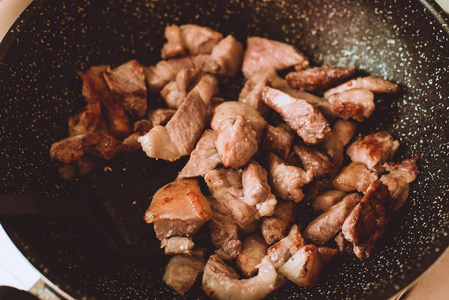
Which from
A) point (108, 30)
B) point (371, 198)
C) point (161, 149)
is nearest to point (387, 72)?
point (371, 198)

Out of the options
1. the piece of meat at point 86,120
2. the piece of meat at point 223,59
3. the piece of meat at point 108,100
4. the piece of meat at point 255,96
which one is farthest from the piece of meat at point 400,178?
the piece of meat at point 86,120

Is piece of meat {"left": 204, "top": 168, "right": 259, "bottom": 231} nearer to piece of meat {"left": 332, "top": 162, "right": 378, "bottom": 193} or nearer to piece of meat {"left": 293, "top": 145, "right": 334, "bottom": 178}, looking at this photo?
piece of meat {"left": 293, "top": 145, "right": 334, "bottom": 178}

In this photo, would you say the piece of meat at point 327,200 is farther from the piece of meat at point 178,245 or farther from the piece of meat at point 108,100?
the piece of meat at point 108,100

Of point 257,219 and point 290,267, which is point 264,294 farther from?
point 257,219

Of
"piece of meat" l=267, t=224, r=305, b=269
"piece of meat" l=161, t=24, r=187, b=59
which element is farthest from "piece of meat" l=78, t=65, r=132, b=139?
"piece of meat" l=267, t=224, r=305, b=269

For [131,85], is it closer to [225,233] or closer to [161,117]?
[161,117]

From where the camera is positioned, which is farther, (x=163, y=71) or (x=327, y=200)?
(x=163, y=71)

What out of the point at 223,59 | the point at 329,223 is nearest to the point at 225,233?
the point at 329,223

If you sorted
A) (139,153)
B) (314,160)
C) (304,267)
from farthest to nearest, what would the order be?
(139,153), (314,160), (304,267)
